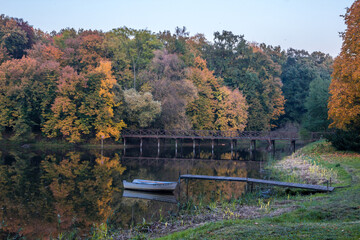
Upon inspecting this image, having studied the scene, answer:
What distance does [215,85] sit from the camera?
58062 millimetres

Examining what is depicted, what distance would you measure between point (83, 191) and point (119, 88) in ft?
96.1

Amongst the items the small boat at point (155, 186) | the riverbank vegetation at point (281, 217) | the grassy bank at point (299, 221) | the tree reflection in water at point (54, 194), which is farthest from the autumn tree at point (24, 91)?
the grassy bank at point (299, 221)

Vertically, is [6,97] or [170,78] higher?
[170,78]

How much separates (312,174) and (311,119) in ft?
103

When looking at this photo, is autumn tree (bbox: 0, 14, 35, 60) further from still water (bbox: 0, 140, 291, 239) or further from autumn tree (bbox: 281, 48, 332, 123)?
autumn tree (bbox: 281, 48, 332, 123)

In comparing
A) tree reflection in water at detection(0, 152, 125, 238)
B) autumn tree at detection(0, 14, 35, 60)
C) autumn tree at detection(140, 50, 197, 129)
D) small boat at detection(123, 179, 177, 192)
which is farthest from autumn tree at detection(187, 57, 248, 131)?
small boat at detection(123, 179, 177, 192)

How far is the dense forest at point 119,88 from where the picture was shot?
45125 millimetres

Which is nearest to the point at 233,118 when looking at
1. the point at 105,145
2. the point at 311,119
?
the point at 311,119

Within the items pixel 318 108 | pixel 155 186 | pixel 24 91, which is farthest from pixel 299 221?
pixel 318 108

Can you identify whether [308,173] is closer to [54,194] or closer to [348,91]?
[348,91]

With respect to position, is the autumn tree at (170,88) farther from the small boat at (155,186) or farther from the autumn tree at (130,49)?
the small boat at (155,186)

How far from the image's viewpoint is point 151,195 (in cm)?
1992

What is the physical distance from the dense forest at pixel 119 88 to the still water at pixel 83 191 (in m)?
10.3

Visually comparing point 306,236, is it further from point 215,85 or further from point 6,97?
point 215,85
